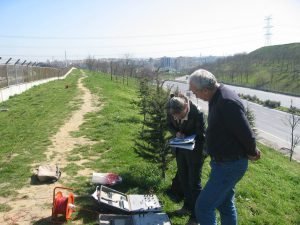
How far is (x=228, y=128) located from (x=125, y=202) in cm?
257

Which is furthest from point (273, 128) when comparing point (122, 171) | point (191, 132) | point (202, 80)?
point (202, 80)

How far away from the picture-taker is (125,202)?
5941mm

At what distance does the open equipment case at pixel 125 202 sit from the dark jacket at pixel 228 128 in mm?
1952

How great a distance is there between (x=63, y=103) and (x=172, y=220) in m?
15.4

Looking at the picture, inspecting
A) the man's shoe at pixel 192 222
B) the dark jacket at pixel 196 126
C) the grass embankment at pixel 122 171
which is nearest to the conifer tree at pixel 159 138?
the grass embankment at pixel 122 171

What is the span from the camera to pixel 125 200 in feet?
19.9

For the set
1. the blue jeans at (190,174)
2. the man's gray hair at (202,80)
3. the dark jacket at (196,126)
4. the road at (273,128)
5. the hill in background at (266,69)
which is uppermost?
the man's gray hair at (202,80)

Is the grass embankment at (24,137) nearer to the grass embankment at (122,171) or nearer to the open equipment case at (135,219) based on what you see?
the grass embankment at (122,171)

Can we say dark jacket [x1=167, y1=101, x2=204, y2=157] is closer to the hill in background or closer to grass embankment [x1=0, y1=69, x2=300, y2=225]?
grass embankment [x1=0, y1=69, x2=300, y2=225]

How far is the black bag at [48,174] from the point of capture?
7340 millimetres

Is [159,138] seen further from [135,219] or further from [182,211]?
[135,219]

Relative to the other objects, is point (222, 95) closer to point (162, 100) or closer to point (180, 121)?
point (180, 121)

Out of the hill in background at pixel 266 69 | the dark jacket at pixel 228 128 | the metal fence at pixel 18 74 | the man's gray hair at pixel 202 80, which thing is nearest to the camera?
the dark jacket at pixel 228 128

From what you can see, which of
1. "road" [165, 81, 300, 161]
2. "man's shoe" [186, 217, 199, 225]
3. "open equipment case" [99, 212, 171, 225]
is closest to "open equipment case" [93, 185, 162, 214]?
"open equipment case" [99, 212, 171, 225]
